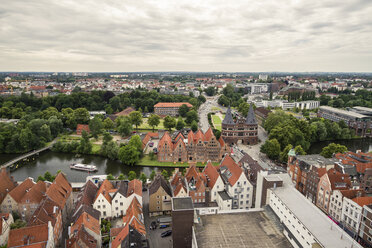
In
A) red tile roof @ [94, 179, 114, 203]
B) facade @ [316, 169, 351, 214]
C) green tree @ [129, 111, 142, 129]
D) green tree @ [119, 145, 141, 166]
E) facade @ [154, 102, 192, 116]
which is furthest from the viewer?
facade @ [154, 102, 192, 116]

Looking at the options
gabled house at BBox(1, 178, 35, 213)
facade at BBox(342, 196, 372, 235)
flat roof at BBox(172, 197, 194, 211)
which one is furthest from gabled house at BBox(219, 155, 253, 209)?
gabled house at BBox(1, 178, 35, 213)

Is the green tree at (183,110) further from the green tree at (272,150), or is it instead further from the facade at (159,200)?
the facade at (159,200)

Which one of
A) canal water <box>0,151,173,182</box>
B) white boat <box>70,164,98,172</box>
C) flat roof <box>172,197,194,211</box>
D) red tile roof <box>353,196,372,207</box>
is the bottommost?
canal water <box>0,151,173,182</box>

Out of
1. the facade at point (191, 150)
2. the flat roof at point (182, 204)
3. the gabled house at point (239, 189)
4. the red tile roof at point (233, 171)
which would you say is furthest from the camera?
the facade at point (191, 150)

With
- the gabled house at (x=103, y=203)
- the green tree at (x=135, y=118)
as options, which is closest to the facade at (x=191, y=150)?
the gabled house at (x=103, y=203)

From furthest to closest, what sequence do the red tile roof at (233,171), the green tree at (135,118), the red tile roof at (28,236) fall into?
the green tree at (135,118) < the red tile roof at (233,171) < the red tile roof at (28,236)

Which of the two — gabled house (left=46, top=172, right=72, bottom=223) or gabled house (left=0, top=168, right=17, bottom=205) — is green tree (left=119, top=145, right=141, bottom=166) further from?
gabled house (left=0, top=168, right=17, bottom=205)

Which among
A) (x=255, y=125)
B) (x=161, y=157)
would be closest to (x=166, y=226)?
(x=161, y=157)
